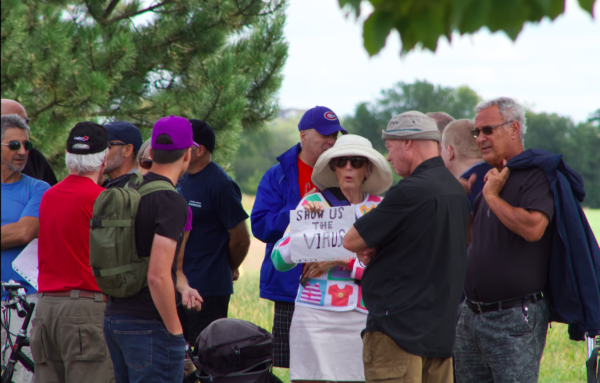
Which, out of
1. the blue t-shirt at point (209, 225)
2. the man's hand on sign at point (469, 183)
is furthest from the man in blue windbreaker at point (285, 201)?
the man's hand on sign at point (469, 183)

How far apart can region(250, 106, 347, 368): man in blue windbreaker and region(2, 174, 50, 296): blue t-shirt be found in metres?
1.45

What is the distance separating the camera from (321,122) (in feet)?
13.1

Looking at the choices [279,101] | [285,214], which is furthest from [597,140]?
[285,214]

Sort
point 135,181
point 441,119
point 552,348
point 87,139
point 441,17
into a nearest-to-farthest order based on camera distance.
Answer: point 441,17 → point 135,181 → point 87,139 → point 441,119 → point 552,348

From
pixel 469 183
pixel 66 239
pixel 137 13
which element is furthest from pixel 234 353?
pixel 137 13

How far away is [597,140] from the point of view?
206 feet

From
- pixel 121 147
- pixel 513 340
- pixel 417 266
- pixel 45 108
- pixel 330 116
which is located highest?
pixel 45 108

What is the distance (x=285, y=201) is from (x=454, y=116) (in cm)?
6919

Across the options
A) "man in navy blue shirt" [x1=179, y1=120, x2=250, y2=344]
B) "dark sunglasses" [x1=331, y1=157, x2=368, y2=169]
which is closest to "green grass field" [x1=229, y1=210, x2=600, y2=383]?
"man in navy blue shirt" [x1=179, y1=120, x2=250, y2=344]

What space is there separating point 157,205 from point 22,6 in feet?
15.8

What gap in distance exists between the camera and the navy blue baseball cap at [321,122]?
4004 millimetres

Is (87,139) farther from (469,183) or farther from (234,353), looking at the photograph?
(469,183)

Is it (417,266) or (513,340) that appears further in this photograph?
(513,340)

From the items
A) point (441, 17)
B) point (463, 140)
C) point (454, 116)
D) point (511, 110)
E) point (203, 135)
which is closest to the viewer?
point (441, 17)
